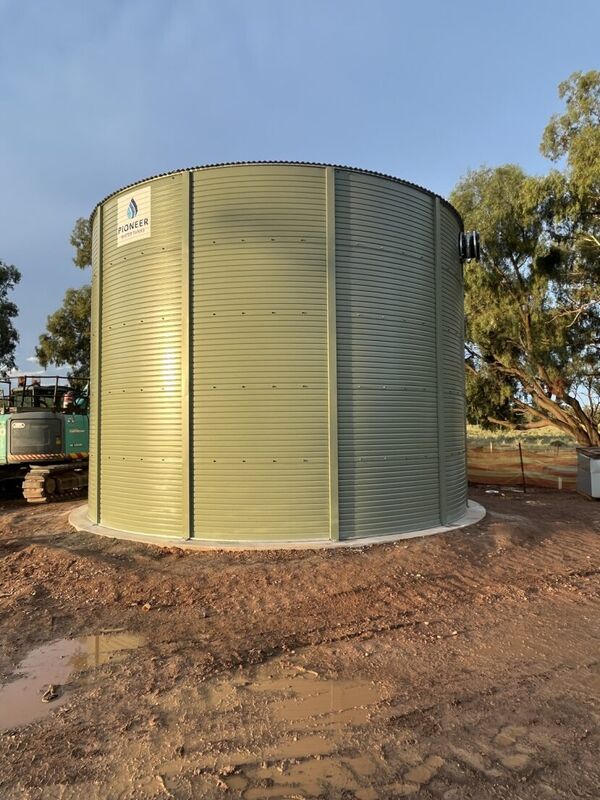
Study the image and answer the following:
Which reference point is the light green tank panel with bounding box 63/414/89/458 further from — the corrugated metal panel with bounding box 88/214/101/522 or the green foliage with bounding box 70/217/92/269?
the green foliage with bounding box 70/217/92/269

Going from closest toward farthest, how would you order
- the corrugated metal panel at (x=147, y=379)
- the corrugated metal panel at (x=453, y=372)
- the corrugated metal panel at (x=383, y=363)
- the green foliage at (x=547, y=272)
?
the corrugated metal panel at (x=383, y=363), the corrugated metal panel at (x=147, y=379), the corrugated metal panel at (x=453, y=372), the green foliage at (x=547, y=272)

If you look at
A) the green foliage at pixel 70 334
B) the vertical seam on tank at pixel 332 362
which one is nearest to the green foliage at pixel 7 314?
the green foliage at pixel 70 334

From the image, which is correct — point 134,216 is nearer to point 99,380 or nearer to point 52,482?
point 99,380

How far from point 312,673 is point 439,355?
259 inches

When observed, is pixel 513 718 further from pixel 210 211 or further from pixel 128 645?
pixel 210 211

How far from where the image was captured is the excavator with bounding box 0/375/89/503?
536 inches

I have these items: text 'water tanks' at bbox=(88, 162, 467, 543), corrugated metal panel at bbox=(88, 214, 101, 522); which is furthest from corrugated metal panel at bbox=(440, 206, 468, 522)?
corrugated metal panel at bbox=(88, 214, 101, 522)

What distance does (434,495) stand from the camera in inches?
361

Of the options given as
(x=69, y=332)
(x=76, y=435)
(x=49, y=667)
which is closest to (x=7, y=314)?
(x=69, y=332)

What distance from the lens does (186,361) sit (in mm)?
8242

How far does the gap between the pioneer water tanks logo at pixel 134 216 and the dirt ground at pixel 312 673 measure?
17.4 ft

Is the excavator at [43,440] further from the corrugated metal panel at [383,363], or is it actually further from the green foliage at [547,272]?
the green foliage at [547,272]

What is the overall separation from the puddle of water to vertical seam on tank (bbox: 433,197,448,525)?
5981 millimetres

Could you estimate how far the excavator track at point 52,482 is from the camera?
44.6ft
